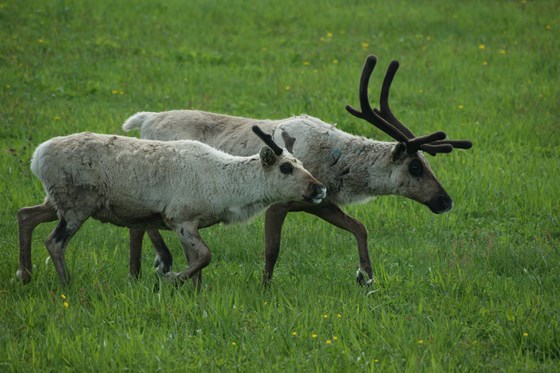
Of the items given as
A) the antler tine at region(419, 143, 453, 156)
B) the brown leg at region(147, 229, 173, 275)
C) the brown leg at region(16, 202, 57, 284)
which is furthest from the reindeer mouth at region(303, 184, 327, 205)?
the brown leg at region(16, 202, 57, 284)

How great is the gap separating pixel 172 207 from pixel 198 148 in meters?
0.68

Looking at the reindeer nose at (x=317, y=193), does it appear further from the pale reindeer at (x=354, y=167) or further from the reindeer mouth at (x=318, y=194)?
the pale reindeer at (x=354, y=167)

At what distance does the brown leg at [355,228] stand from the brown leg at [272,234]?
1.12 ft

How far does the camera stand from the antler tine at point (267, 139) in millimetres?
7541

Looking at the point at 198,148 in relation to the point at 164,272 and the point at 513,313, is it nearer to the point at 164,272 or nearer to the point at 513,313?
the point at 164,272

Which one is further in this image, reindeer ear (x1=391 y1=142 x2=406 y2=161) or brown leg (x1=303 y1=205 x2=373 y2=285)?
reindeer ear (x1=391 y1=142 x2=406 y2=161)

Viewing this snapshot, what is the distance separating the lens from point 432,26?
19469 millimetres

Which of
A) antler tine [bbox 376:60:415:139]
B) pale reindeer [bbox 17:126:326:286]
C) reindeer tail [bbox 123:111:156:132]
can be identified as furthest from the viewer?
reindeer tail [bbox 123:111:156:132]

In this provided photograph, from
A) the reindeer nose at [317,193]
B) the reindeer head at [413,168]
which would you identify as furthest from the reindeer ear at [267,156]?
the reindeer head at [413,168]

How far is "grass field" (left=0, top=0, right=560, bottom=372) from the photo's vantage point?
6.40 meters

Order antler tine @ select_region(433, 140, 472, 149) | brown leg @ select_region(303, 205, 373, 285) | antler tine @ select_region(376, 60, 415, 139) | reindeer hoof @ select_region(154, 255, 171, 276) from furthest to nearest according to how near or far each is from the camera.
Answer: antler tine @ select_region(376, 60, 415, 139) → antler tine @ select_region(433, 140, 472, 149) → reindeer hoof @ select_region(154, 255, 171, 276) → brown leg @ select_region(303, 205, 373, 285)

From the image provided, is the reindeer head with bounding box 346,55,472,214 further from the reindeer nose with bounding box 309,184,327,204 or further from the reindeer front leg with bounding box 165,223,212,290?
the reindeer front leg with bounding box 165,223,212,290

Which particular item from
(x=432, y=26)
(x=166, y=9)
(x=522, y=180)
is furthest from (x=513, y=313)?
(x=166, y=9)

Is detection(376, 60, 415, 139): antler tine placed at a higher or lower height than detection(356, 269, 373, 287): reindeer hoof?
higher
